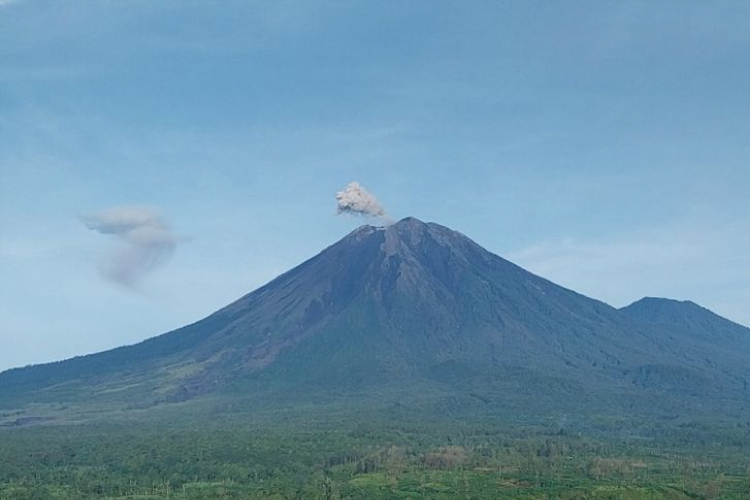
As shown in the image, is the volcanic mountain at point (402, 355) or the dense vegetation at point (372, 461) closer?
the dense vegetation at point (372, 461)

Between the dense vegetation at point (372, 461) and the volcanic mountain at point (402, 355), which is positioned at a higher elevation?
the volcanic mountain at point (402, 355)

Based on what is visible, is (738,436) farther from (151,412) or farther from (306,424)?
(151,412)

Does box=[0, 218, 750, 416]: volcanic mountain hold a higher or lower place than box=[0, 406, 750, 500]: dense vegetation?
higher

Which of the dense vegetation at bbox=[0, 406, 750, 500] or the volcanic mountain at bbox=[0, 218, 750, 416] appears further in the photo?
the volcanic mountain at bbox=[0, 218, 750, 416]
